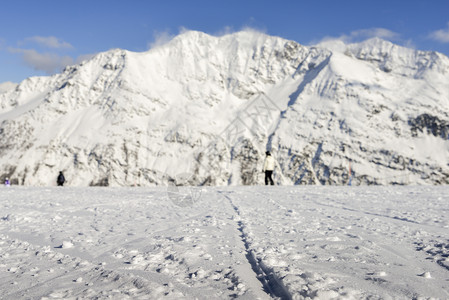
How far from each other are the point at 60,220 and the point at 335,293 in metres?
5.79

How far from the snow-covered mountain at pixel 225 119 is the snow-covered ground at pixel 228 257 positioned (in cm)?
10258

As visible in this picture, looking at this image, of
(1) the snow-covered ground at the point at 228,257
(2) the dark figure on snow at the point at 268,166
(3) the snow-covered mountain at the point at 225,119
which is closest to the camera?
(1) the snow-covered ground at the point at 228,257

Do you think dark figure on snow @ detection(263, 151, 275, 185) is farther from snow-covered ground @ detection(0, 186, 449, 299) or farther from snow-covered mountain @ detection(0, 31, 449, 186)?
snow-covered mountain @ detection(0, 31, 449, 186)

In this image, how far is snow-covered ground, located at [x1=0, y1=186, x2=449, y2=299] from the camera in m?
2.72

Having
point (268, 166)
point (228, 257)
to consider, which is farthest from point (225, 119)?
point (228, 257)

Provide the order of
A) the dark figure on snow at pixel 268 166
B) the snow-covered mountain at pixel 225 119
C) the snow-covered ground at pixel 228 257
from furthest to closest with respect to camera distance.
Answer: the snow-covered mountain at pixel 225 119 < the dark figure on snow at pixel 268 166 < the snow-covered ground at pixel 228 257

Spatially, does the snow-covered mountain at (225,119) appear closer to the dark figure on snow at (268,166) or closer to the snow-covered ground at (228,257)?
the dark figure on snow at (268,166)

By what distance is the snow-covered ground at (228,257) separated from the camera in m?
2.72

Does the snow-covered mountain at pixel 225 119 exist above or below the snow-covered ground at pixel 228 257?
above

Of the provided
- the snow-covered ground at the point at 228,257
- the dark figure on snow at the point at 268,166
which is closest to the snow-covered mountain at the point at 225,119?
the dark figure on snow at the point at 268,166

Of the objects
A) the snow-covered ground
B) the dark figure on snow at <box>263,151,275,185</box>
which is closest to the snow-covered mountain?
the dark figure on snow at <box>263,151,275,185</box>

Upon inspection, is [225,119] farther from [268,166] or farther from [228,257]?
[228,257]

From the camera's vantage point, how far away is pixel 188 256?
3.74 metres

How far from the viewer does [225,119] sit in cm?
12744
